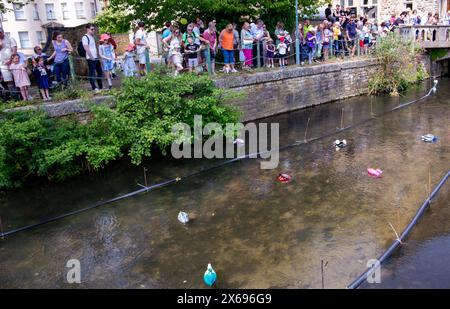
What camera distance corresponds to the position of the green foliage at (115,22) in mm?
16356

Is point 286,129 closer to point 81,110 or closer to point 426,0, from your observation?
point 81,110

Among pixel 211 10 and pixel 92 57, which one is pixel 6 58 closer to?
pixel 92 57

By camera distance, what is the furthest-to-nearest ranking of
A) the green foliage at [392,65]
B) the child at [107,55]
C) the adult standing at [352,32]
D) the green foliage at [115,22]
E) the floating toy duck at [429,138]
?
the adult standing at [352,32], the green foliage at [392,65], the green foliage at [115,22], the floating toy duck at [429,138], the child at [107,55]

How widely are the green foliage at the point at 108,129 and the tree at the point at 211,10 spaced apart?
4865mm

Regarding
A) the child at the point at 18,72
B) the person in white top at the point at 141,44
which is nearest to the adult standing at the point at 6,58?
the child at the point at 18,72

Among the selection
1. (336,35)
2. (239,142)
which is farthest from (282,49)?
(239,142)

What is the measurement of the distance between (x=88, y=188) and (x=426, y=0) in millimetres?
26175

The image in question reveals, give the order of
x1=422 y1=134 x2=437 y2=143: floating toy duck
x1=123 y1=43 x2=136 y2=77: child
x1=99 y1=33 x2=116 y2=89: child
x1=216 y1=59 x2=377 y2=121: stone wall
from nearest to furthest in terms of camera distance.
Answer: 1. x1=99 y1=33 x2=116 y2=89: child
2. x1=422 y1=134 x2=437 y2=143: floating toy duck
3. x1=123 y1=43 x2=136 y2=77: child
4. x1=216 y1=59 x2=377 y2=121: stone wall

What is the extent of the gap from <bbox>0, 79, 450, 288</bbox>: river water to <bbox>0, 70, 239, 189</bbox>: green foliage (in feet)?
1.93

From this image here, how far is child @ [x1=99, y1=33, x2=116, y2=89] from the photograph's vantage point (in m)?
12.0

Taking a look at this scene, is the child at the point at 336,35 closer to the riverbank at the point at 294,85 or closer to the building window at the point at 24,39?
the riverbank at the point at 294,85

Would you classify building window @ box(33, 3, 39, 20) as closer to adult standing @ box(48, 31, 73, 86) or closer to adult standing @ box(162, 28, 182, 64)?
adult standing @ box(162, 28, 182, 64)

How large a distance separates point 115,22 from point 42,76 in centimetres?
893

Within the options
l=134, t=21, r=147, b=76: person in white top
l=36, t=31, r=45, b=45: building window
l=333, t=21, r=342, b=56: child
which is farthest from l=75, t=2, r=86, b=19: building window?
l=134, t=21, r=147, b=76: person in white top
